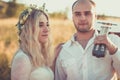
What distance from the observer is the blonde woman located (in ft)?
3.94

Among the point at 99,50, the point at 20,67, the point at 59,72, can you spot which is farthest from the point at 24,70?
the point at 99,50

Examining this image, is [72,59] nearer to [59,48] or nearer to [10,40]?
[59,48]

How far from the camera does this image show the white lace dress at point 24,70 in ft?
3.92

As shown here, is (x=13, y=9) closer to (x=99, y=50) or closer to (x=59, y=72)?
(x=59, y=72)

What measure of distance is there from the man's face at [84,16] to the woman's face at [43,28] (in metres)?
0.10

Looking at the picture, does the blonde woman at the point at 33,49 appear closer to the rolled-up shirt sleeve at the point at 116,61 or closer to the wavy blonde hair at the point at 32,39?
the wavy blonde hair at the point at 32,39

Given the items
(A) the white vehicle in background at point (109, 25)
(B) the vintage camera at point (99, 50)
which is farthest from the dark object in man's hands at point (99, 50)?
(A) the white vehicle in background at point (109, 25)

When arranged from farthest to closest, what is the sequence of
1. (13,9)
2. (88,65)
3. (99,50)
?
(13,9) < (88,65) < (99,50)

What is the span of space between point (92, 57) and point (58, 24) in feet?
1.01

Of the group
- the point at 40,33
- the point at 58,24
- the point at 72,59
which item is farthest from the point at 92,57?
the point at 58,24

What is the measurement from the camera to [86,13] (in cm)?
128

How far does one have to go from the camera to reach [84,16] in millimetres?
1277

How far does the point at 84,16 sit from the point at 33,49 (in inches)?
8.5

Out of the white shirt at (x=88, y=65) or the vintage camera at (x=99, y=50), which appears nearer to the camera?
the vintage camera at (x=99, y=50)
